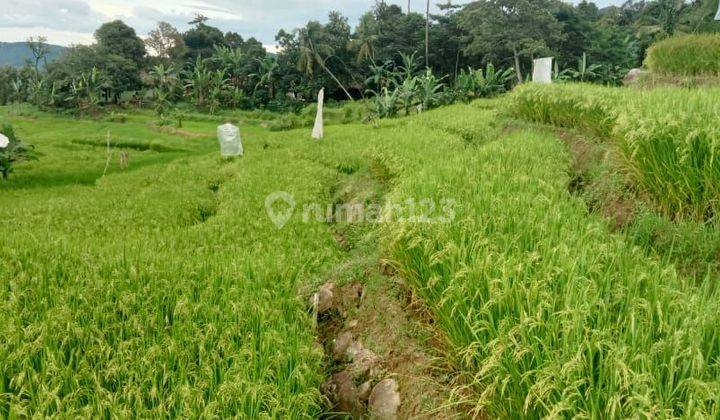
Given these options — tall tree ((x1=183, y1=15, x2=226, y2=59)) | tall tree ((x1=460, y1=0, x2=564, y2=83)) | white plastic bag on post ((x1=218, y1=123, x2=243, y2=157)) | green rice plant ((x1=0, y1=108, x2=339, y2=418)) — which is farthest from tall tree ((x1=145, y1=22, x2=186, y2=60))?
green rice plant ((x1=0, y1=108, x2=339, y2=418))

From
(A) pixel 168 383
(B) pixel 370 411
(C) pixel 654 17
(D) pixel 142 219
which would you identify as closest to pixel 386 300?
(B) pixel 370 411

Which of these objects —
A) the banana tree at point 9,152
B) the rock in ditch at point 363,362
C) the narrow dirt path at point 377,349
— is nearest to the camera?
the narrow dirt path at point 377,349

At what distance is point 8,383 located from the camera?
10.8 ft

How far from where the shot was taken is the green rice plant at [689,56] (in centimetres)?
1089

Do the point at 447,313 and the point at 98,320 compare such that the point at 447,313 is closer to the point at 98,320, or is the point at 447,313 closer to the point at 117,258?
the point at 98,320

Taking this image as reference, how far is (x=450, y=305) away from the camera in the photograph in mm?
3352

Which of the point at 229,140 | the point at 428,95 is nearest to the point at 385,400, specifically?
the point at 229,140

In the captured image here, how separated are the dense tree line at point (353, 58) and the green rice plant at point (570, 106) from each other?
23205 millimetres

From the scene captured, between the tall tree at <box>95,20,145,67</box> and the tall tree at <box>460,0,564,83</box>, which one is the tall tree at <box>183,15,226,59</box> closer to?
the tall tree at <box>95,20,145,67</box>

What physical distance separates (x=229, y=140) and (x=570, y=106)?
10.9 m

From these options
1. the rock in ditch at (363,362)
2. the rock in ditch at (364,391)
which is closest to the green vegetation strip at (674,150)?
the rock in ditch at (363,362)

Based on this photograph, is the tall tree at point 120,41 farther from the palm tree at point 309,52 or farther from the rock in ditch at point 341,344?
the rock in ditch at point 341,344

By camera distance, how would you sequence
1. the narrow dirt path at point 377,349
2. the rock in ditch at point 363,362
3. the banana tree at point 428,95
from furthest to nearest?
the banana tree at point 428,95 → the rock in ditch at point 363,362 → the narrow dirt path at point 377,349

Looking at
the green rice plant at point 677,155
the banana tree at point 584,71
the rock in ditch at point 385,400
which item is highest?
the banana tree at point 584,71
